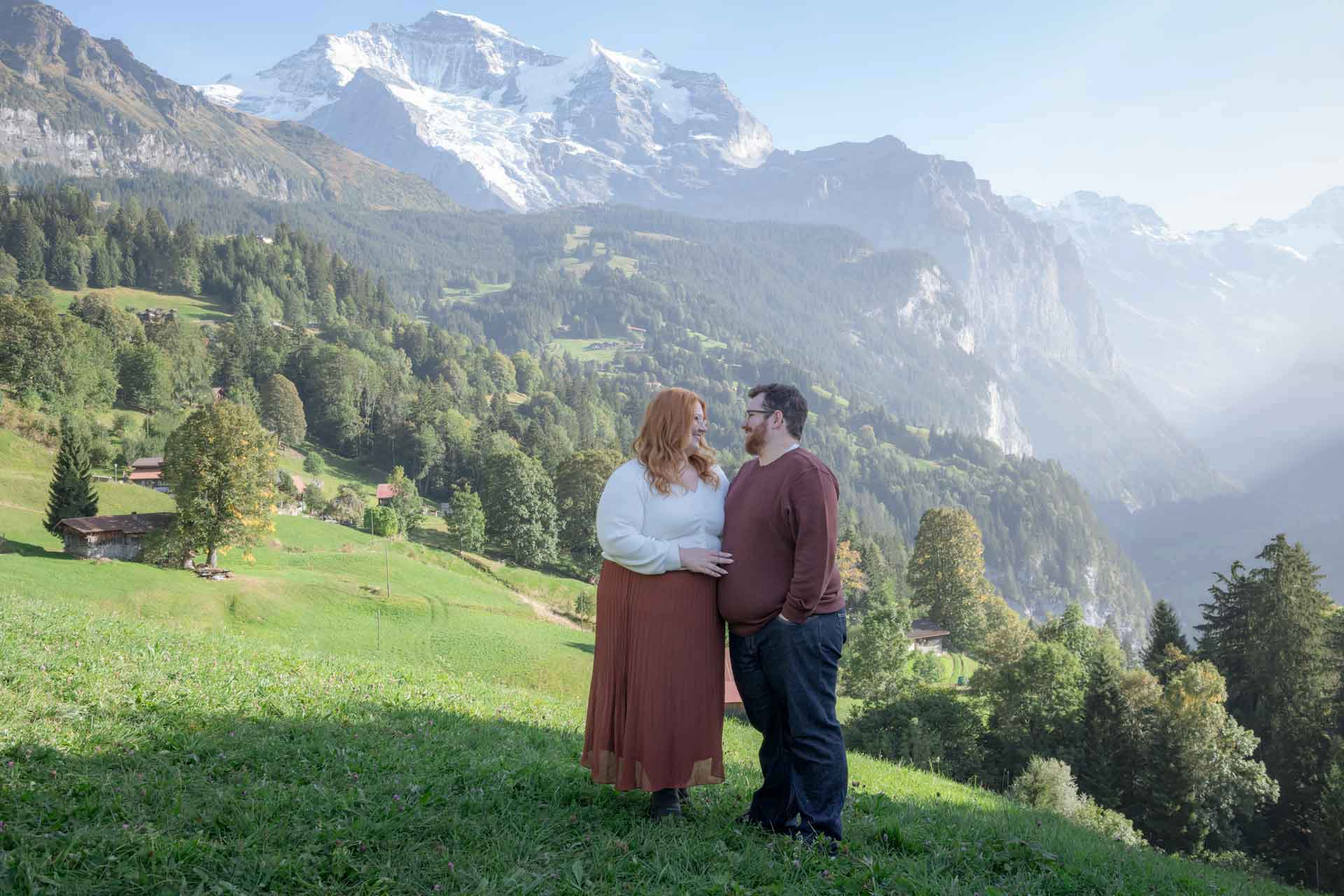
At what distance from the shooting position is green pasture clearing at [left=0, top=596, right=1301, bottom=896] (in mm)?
4504

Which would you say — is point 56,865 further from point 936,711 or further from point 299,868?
point 936,711

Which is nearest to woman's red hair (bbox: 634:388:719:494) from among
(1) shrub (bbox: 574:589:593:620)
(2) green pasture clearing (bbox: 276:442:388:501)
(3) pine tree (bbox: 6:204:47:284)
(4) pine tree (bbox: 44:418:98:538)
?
(1) shrub (bbox: 574:589:593:620)

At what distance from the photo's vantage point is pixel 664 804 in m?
5.96

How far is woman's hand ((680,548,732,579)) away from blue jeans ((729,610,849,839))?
57cm

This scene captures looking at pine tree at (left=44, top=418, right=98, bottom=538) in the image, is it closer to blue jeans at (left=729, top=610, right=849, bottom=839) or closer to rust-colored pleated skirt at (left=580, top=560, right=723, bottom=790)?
rust-colored pleated skirt at (left=580, top=560, right=723, bottom=790)

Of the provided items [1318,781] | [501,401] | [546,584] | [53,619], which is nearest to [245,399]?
[501,401]

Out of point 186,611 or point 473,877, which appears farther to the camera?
point 186,611

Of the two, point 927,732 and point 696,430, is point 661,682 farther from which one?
point 927,732

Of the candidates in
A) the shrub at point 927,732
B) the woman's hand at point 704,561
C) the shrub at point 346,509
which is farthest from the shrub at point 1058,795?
the shrub at point 346,509

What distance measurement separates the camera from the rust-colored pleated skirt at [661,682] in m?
5.80

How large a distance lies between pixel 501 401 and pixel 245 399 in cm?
4846

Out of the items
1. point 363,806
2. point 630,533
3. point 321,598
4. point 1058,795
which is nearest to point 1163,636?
point 1058,795

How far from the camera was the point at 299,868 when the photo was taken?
448 cm

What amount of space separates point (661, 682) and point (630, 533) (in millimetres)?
1137
